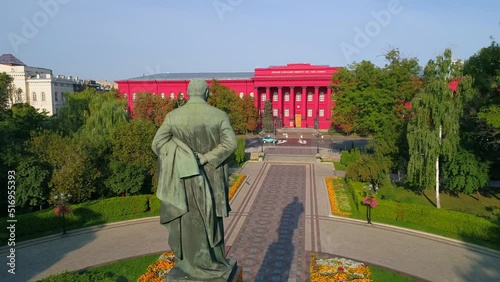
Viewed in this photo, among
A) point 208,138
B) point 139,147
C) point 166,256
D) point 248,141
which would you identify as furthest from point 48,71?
point 208,138

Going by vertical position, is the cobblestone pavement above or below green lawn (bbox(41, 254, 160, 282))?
above

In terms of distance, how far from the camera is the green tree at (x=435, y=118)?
1912 centimetres

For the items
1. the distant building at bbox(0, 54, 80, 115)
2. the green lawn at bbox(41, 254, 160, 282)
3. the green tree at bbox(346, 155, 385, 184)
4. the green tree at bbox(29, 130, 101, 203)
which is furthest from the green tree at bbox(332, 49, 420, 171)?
the distant building at bbox(0, 54, 80, 115)

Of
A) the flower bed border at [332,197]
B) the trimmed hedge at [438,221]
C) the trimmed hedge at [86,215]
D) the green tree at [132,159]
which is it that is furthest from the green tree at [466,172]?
the green tree at [132,159]

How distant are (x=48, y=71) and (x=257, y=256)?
3200 inches

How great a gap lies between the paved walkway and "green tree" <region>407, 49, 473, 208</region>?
5.08 meters

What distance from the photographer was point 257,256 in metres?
13.6

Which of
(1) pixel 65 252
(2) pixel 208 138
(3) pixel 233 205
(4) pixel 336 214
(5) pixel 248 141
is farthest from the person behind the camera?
(5) pixel 248 141

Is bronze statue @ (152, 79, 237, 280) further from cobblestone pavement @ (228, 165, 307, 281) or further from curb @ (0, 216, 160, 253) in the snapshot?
curb @ (0, 216, 160, 253)

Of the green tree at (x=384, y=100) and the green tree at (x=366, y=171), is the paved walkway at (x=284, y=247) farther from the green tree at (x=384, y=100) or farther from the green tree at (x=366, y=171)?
the green tree at (x=384, y=100)

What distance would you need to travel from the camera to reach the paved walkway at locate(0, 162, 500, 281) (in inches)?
501

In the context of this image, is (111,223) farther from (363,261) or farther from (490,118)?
(490,118)

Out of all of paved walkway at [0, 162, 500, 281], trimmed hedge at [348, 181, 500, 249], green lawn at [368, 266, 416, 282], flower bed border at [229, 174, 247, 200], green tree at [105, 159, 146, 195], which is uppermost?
green tree at [105, 159, 146, 195]

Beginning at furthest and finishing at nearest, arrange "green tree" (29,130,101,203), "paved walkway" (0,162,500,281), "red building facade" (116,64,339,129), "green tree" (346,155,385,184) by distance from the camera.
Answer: "red building facade" (116,64,339,129) < "green tree" (346,155,385,184) < "green tree" (29,130,101,203) < "paved walkway" (0,162,500,281)
